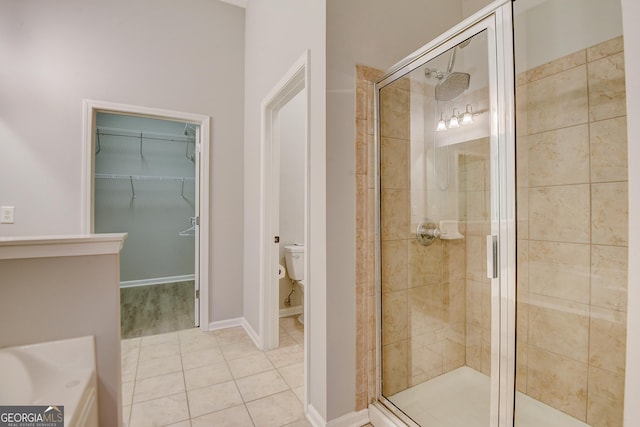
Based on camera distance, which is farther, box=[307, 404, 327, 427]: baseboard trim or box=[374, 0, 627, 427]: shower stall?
box=[307, 404, 327, 427]: baseboard trim

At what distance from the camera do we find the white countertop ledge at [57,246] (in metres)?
1.17

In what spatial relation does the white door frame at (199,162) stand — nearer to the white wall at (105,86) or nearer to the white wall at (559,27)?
the white wall at (105,86)

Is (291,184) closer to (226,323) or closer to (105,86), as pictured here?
(226,323)

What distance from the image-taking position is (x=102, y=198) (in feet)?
14.4

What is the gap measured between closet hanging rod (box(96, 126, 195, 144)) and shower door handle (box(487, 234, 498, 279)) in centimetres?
489

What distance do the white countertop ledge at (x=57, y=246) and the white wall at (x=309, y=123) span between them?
984mm

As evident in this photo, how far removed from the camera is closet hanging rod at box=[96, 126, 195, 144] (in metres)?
4.30

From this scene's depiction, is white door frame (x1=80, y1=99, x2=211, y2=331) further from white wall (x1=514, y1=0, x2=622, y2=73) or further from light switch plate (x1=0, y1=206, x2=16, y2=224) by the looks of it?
white wall (x1=514, y1=0, x2=622, y2=73)

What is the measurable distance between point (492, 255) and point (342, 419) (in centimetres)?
117

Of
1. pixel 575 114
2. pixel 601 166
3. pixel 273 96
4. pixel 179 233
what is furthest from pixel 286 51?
pixel 179 233

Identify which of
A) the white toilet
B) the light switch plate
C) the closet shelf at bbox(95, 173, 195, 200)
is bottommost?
the white toilet

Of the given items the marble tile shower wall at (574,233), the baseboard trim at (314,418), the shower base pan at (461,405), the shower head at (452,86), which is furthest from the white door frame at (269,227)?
the marble tile shower wall at (574,233)

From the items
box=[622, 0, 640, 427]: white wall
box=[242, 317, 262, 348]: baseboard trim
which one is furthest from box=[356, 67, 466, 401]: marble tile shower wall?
box=[242, 317, 262, 348]: baseboard trim

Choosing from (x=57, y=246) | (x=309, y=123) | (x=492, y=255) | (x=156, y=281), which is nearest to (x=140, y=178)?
(x=156, y=281)
